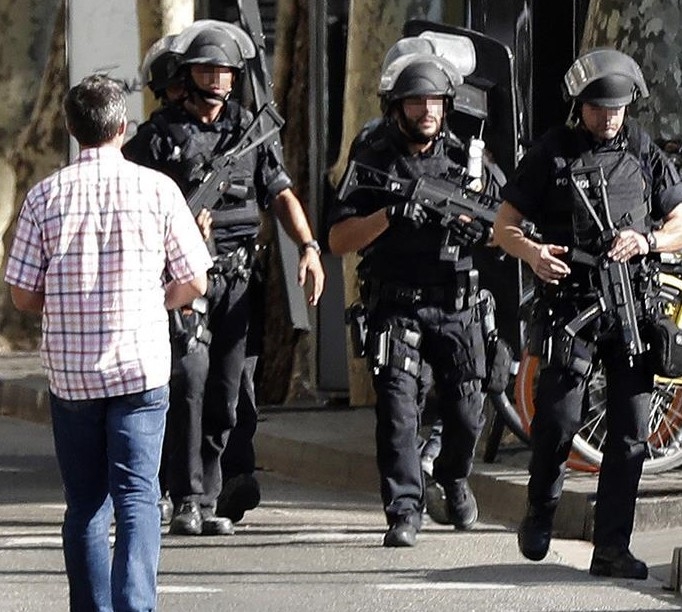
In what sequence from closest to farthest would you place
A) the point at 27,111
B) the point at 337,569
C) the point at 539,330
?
the point at 539,330 < the point at 337,569 < the point at 27,111

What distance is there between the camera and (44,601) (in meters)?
8.18

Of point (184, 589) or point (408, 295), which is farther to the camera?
point (408, 295)

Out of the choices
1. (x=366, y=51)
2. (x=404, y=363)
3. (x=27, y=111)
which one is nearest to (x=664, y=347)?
(x=404, y=363)

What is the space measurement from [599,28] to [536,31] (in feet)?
9.57

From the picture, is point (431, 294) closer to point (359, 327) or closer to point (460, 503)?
point (359, 327)

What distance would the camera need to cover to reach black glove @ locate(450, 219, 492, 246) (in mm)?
9211

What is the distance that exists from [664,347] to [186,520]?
84.3 inches

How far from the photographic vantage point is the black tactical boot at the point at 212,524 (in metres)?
9.55

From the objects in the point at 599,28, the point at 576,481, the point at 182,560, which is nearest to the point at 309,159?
the point at 599,28

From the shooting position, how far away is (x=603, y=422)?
10609mm

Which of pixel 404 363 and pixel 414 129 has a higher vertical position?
pixel 414 129

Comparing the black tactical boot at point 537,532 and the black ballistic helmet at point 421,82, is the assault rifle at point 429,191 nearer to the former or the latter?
the black ballistic helmet at point 421,82

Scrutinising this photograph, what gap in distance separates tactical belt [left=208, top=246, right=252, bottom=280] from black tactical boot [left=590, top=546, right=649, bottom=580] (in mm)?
1881

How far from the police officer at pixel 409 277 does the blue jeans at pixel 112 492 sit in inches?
89.3
